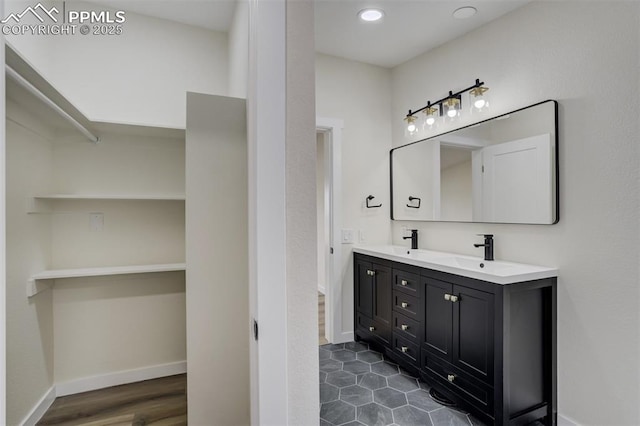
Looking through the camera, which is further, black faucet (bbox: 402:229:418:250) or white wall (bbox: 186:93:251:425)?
black faucet (bbox: 402:229:418:250)

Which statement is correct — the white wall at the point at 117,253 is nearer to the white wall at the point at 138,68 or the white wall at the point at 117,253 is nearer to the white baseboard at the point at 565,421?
the white wall at the point at 138,68

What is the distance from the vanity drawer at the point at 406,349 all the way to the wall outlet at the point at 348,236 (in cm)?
94

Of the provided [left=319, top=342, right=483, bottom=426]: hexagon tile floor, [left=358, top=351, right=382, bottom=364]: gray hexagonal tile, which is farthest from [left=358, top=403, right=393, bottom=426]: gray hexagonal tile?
[left=358, top=351, right=382, bottom=364]: gray hexagonal tile

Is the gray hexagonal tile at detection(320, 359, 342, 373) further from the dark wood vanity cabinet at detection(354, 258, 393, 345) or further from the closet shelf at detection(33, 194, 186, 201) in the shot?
the closet shelf at detection(33, 194, 186, 201)

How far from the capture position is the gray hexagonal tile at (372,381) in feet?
7.76

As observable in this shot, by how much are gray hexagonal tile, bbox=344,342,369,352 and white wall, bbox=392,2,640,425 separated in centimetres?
150

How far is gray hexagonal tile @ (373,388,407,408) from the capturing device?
214 centimetres

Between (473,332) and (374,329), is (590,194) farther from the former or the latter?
(374,329)

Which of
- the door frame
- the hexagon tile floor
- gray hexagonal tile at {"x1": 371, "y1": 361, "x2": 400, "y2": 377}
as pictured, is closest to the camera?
the hexagon tile floor

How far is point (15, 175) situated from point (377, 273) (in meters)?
2.51

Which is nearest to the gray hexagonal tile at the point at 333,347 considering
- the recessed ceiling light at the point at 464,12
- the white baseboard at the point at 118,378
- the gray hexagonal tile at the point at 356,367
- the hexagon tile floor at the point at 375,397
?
the hexagon tile floor at the point at 375,397

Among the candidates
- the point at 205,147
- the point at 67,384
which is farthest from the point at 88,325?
the point at 205,147

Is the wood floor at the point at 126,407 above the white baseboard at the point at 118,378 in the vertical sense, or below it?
below

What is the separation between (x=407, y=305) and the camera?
2.54 m
